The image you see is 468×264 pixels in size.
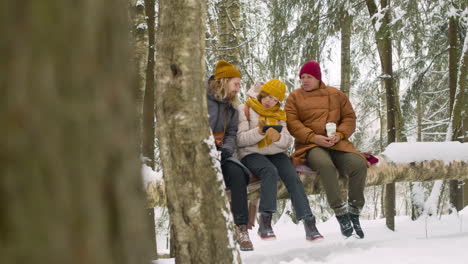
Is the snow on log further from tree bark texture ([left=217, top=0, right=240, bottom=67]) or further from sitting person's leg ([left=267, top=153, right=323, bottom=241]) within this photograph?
tree bark texture ([left=217, top=0, right=240, bottom=67])

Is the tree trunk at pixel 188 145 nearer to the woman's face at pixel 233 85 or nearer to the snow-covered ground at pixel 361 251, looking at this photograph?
the snow-covered ground at pixel 361 251

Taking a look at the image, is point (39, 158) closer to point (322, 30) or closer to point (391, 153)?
point (391, 153)

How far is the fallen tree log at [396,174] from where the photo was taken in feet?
17.3

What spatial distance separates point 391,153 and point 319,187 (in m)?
1.08

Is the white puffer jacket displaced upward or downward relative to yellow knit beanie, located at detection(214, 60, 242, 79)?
downward

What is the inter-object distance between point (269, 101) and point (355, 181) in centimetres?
121

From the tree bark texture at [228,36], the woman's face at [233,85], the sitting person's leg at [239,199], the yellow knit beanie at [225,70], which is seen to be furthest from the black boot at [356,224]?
the tree bark texture at [228,36]

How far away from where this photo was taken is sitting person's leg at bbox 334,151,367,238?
207 inches

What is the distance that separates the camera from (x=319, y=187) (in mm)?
5539

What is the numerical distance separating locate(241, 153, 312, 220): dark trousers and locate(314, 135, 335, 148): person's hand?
0.40 m

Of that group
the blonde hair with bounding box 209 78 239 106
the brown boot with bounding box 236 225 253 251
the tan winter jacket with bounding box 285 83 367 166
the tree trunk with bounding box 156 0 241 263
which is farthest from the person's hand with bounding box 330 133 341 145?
the tree trunk with bounding box 156 0 241 263

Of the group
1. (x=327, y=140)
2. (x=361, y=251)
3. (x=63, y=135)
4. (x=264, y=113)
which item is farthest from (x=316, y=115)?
(x=63, y=135)

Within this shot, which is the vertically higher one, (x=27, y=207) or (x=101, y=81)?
(x=101, y=81)

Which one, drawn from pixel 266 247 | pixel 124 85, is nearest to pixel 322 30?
pixel 266 247
